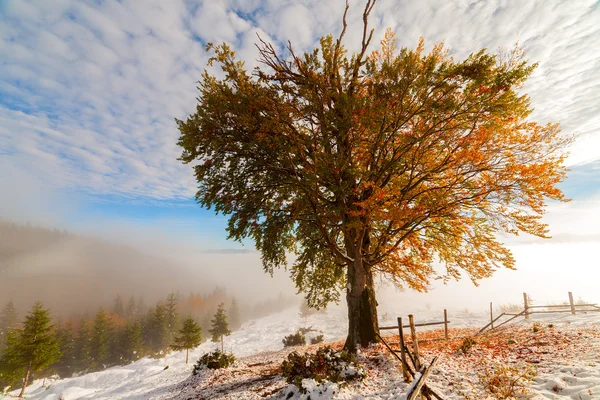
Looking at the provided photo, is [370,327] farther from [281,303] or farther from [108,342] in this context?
[281,303]

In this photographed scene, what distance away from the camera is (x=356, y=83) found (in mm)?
10781

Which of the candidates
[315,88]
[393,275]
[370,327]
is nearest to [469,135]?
[315,88]

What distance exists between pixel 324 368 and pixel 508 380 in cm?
493

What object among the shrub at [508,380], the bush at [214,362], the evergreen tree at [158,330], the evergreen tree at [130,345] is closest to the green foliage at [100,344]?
the evergreen tree at [130,345]

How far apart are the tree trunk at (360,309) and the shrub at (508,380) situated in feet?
14.2

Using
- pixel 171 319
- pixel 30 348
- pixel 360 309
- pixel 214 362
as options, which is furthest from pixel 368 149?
pixel 171 319

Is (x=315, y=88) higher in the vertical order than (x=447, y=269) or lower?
higher

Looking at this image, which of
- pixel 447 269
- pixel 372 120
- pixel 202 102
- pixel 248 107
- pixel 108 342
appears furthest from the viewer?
pixel 108 342

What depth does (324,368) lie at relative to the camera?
322 inches

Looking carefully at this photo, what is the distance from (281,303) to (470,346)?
18727 cm

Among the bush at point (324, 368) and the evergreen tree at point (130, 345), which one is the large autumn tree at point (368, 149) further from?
the evergreen tree at point (130, 345)

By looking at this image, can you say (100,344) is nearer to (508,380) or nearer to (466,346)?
(466,346)

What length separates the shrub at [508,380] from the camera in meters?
6.05

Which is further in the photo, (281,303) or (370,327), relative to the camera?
(281,303)
